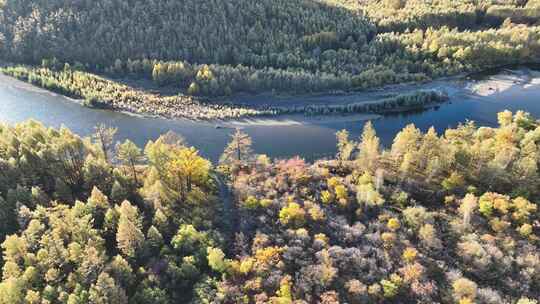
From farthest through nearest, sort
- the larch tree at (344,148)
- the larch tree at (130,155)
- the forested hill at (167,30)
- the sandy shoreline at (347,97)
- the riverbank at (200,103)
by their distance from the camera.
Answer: the forested hill at (167,30), the riverbank at (200,103), the sandy shoreline at (347,97), the larch tree at (344,148), the larch tree at (130,155)

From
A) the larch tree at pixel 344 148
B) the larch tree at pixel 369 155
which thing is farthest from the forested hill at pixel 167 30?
the larch tree at pixel 369 155

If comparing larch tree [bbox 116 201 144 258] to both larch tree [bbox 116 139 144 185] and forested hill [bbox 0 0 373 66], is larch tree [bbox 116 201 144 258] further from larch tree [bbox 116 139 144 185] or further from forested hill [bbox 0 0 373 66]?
forested hill [bbox 0 0 373 66]

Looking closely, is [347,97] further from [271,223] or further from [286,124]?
[271,223]

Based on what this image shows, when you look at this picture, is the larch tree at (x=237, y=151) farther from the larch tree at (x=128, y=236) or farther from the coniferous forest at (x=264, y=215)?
the larch tree at (x=128, y=236)

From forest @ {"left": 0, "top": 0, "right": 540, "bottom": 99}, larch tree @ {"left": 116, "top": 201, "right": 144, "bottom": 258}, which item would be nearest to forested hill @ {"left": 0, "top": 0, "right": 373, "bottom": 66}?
forest @ {"left": 0, "top": 0, "right": 540, "bottom": 99}

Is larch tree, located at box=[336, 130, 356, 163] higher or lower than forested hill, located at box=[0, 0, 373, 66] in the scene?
lower

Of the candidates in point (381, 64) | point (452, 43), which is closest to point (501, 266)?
point (381, 64)
